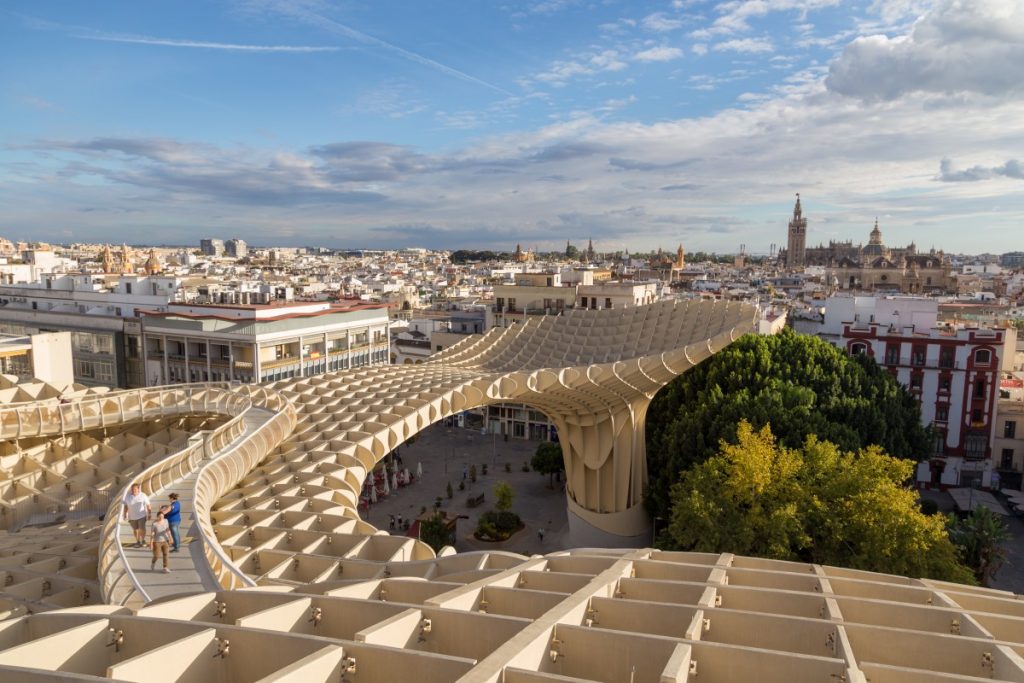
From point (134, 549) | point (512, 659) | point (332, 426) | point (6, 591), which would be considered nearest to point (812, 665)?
point (512, 659)

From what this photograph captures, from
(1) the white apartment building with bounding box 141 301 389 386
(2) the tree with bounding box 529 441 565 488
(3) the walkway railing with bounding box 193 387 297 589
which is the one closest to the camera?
(3) the walkway railing with bounding box 193 387 297 589

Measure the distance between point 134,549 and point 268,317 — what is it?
3365 centimetres

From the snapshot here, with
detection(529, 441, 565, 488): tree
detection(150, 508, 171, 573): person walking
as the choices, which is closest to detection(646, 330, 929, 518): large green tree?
detection(529, 441, 565, 488): tree

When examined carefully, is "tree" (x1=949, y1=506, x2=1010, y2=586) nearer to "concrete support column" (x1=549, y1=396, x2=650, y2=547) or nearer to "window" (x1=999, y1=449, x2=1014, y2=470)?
"concrete support column" (x1=549, y1=396, x2=650, y2=547)

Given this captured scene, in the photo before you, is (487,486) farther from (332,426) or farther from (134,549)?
(134,549)

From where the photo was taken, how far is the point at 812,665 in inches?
260

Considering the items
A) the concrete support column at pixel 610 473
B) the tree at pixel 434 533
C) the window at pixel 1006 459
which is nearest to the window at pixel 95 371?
the tree at pixel 434 533

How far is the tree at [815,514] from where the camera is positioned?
19797 mm

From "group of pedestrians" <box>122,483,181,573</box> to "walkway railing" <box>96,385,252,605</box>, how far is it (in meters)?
0.33

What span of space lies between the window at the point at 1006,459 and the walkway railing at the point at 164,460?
43901 millimetres

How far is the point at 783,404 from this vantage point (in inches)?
1174

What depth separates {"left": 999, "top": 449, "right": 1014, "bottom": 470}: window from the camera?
42.6 metres

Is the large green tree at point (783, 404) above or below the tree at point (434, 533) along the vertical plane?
above

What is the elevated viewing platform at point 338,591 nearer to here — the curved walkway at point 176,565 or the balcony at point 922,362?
the curved walkway at point 176,565
